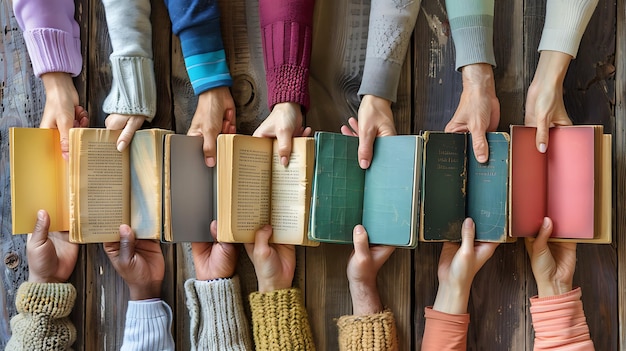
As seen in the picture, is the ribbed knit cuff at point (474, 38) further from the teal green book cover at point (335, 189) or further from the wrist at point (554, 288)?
the wrist at point (554, 288)

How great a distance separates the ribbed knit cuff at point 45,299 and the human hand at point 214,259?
228 mm

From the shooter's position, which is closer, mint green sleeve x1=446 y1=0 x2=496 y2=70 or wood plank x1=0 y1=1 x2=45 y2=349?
mint green sleeve x1=446 y1=0 x2=496 y2=70

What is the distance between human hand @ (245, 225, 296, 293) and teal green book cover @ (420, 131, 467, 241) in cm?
23

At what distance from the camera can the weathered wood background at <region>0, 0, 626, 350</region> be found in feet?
3.13

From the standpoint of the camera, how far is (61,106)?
0.95 meters

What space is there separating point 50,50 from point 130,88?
156mm

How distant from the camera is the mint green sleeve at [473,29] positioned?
884 mm

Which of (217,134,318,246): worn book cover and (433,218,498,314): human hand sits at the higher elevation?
(217,134,318,246): worn book cover

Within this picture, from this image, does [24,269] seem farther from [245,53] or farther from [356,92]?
[356,92]

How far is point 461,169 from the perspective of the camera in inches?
34.5

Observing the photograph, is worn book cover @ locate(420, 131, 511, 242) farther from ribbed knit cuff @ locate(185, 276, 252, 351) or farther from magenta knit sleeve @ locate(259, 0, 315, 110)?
ribbed knit cuff @ locate(185, 276, 252, 351)

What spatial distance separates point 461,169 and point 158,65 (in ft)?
1.85

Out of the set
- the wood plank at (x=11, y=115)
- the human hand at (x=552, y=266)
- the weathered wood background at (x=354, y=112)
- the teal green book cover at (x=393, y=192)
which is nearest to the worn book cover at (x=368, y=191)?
the teal green book cover at (x=393, y=192)

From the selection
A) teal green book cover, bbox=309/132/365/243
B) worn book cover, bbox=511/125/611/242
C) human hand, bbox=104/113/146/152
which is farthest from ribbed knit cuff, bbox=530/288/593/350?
human hand, bbox=104/113/146/152
